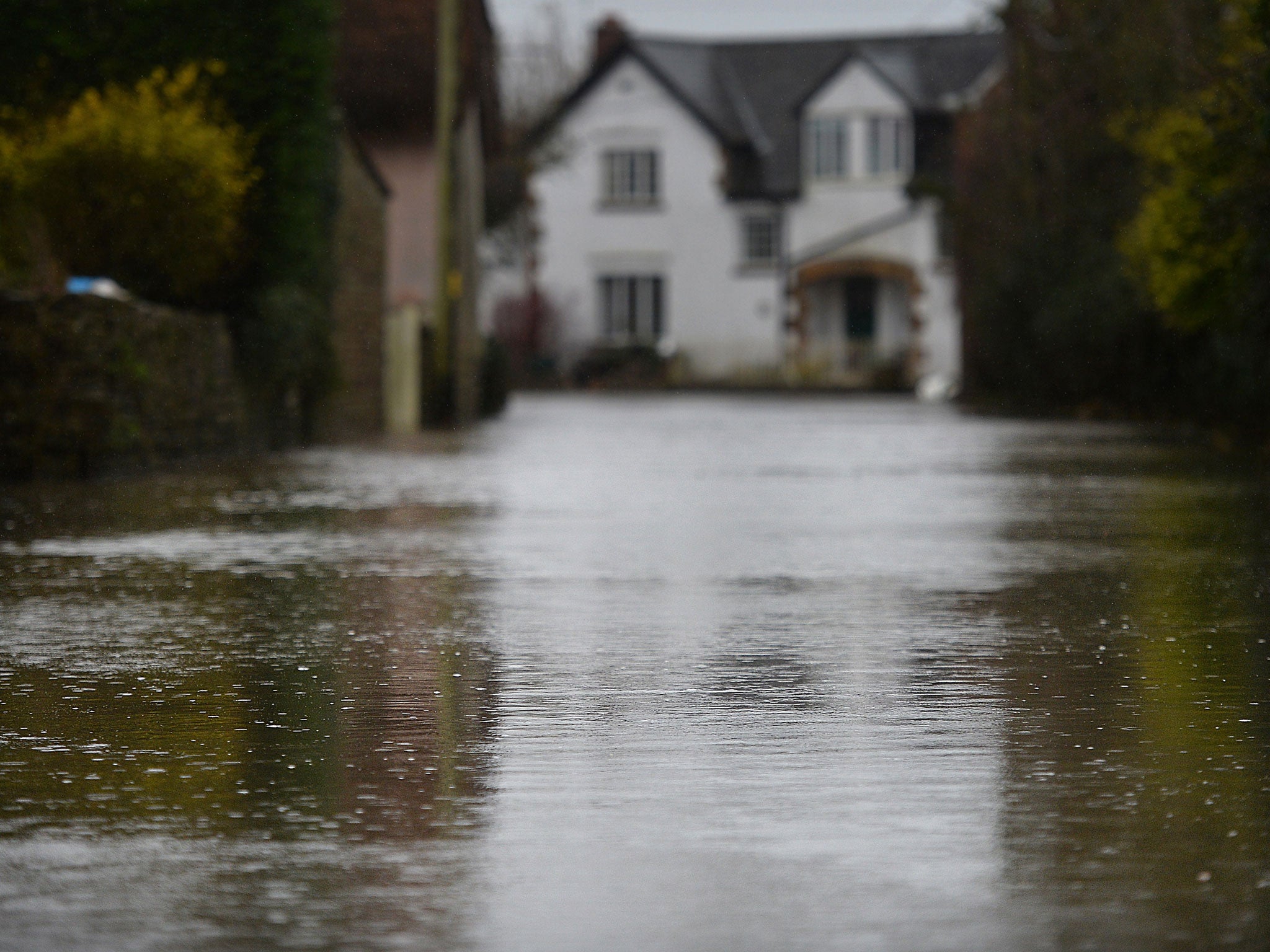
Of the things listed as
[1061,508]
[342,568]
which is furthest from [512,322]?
[342,568]

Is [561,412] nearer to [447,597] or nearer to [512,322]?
[512,322]

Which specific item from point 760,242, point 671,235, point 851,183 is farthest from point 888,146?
point 671,235

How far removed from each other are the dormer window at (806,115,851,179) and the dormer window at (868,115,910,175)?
0.62 meters

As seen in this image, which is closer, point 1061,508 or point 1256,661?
point 1256,661

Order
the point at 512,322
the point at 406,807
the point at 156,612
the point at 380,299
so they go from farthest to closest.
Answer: the point at 512,322 < the point at 380,299 < the point at 156,612 < the point at 406,807

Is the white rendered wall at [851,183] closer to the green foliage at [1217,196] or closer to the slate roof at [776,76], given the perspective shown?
the slate roof at [776,76]

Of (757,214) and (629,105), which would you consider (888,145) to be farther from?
(629,105)

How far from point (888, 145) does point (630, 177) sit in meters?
6.96

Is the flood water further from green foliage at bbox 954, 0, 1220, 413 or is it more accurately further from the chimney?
the chimney

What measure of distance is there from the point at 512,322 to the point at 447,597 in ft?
186

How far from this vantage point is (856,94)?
212ft

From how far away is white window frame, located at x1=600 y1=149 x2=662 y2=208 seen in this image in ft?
217

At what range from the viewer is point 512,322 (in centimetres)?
6744

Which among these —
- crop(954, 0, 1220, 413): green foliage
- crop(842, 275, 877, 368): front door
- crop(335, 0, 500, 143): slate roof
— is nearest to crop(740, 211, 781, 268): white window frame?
crop(842, 275, 877, 368): front door
